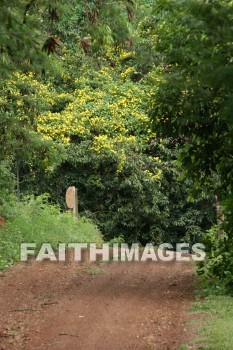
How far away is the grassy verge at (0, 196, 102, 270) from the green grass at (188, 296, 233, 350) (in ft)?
18.5

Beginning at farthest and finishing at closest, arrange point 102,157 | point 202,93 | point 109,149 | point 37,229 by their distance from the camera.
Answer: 1. point 102,157
2. point 109,149
3. point 37,229
4. point 202,93

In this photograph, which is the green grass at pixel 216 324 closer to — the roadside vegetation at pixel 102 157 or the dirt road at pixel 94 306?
the dirt road at pixel 94 306

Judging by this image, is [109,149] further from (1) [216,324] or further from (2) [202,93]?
(2) [202,93]

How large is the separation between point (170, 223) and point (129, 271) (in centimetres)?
1208

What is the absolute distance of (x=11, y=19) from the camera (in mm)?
8539

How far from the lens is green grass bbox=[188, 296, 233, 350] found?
396 inches

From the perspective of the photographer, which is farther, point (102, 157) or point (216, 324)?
point (102, 157)

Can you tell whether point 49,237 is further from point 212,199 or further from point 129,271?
point 212,199

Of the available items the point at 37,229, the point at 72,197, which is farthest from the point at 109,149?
the point at 37,229

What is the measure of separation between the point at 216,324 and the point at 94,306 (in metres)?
2.32

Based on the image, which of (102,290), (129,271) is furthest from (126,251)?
(102,290)

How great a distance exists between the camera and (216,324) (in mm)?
11156

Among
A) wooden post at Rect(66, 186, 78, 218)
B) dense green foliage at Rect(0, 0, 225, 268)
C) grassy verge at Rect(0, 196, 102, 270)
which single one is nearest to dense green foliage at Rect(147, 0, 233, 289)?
grassy verge at Rect(0, 196, 102, 270)

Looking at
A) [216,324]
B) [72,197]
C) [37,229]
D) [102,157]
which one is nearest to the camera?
[216,324]
